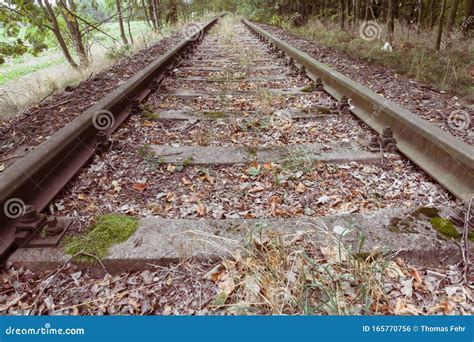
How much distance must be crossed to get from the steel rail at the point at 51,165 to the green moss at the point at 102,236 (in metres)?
0.27

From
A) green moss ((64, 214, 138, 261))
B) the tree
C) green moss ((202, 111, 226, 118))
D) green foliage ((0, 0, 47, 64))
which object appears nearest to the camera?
green moss ((64, 214, 138, 261))

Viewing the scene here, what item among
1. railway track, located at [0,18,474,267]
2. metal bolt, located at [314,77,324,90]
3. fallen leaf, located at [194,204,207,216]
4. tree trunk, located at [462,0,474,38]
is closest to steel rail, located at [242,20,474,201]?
railway track, located at [0,18,474,267]

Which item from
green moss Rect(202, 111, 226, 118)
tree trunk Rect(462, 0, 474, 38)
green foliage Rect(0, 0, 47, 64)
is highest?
green foliage Rect(0, 0, 47, 64)

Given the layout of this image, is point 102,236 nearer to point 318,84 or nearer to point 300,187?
point 300,187

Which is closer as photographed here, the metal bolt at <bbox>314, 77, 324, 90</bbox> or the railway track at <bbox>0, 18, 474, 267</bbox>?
the railway track at <bbox>0, 18, 474, 267</bbox>

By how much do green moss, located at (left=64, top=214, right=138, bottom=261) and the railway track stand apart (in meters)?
0.07

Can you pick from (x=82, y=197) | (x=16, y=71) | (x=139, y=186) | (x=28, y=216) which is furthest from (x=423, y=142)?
(x=16, y=71)

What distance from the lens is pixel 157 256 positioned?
1.66 m

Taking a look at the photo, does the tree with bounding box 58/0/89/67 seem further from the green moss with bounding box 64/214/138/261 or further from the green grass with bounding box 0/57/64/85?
the green grass with bounding box 0/57/64/85

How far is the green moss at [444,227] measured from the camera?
1.70 m

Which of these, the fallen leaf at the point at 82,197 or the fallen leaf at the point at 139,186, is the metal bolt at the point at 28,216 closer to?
the fallen leaf at the point at 82,197

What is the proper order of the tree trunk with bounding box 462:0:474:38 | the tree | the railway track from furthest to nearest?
the tree < the tree trunk with bounding box 462:0:474:38 < the railway track

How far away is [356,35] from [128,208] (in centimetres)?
953

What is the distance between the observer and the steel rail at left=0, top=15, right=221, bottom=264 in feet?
5.78
